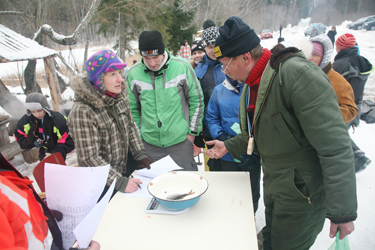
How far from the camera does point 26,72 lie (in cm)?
720

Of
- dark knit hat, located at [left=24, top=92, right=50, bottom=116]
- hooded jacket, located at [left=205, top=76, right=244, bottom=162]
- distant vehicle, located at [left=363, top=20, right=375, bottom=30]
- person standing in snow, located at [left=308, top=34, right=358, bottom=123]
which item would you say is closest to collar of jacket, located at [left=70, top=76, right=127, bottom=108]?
hooded jacket, located at [left=205, top=76, right=244, bottom=162]

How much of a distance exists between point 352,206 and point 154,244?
999 mm

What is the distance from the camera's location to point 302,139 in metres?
1.25

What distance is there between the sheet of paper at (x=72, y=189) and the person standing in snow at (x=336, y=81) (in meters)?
2.13

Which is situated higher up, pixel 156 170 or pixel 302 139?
pixel 302 139

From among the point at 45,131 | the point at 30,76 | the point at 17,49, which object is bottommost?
the point at 30,76

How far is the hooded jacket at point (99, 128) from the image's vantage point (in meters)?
1.65

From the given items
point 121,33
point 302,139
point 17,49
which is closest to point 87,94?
point 302,139

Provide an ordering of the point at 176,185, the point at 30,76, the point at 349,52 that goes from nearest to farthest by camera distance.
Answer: the point at 176,185 < the point at 349,52 < the point at 30,76

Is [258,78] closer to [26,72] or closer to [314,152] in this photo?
[314,152]

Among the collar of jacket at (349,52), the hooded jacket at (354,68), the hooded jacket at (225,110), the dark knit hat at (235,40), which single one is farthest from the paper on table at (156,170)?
the collar of jacket at (349,52)

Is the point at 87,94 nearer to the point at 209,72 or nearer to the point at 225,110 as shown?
the point at 225,110

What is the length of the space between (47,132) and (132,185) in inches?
91.3

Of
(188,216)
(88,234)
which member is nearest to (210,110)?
(188,216)
